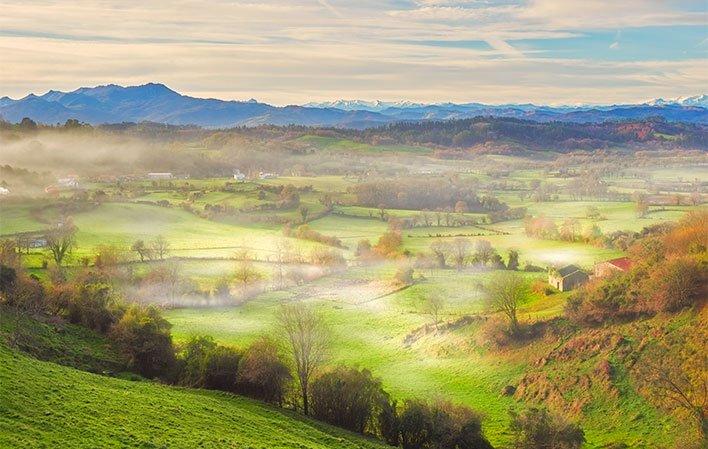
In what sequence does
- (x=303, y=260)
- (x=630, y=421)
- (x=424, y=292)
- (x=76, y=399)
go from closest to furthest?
(x=76, y=399) < (x=630, y=421) < (x=424, y=292) < (x=303, y=260)

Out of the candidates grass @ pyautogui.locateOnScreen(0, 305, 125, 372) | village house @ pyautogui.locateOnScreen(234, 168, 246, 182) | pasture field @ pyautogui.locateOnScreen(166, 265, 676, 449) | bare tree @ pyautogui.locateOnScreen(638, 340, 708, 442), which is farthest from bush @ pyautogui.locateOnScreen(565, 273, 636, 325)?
village house @ pyautogui.locateOnScreen(234, 168, 246, 182)

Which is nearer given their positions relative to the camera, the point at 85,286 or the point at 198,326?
the point at 85,286

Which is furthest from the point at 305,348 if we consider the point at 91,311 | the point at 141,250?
the point at 141,250

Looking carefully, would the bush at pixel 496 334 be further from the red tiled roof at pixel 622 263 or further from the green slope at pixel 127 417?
the green slope at pixel 127 417

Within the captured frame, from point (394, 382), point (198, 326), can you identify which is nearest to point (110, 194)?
point (198, 326)

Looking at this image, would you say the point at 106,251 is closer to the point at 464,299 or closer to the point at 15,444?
the point at 464,299

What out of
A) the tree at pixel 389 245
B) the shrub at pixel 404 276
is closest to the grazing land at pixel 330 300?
the shrub at pixel 404 276
